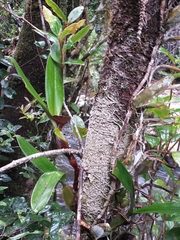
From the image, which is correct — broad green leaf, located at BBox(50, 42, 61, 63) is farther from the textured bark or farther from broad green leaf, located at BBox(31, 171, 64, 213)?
broad green leaf, located at BBox(31, 171, 64, 213)

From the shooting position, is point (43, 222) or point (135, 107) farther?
point (43, 222)

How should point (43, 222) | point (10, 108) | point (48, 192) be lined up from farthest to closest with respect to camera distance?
point (10, 108) < point (43, 222) < point (48, 192)

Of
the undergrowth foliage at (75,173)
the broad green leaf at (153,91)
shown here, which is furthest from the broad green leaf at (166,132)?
the broad green leaf at (153,91)

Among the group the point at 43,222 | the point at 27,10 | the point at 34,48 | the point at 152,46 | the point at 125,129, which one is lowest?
the point at 43,222

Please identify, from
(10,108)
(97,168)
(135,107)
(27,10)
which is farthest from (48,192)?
(27,10)

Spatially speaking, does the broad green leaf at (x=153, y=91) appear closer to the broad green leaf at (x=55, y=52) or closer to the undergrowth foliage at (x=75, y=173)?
the undergrowth foliage at (x=75, y=173)

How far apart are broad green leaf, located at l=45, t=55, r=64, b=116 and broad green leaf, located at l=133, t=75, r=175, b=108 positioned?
0.67 ft

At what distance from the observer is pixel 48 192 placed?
49 centimetres

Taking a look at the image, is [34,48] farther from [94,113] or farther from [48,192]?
[48,192]

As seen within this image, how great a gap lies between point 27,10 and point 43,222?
95 centimetres

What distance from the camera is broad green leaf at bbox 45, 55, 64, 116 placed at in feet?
1.97

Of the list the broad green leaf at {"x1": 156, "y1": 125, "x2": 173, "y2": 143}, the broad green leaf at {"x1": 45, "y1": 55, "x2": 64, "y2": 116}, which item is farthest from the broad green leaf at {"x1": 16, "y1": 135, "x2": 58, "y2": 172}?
the broad green leaf at {"x1": 156, "y1": 125, "x2": 173, "y2": 143}

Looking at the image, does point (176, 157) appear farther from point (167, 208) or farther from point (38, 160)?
point (38, 160)

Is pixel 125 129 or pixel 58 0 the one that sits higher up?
pixel 58 0
